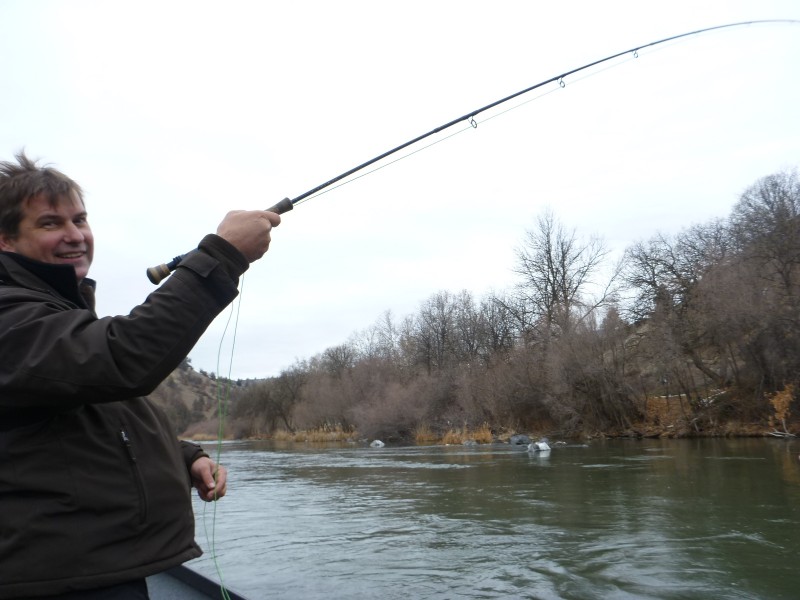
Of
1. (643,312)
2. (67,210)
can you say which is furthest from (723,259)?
(67,210)

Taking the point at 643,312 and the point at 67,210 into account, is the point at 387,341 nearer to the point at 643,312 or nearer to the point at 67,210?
the point at 643,312

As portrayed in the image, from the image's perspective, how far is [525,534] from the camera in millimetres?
8773

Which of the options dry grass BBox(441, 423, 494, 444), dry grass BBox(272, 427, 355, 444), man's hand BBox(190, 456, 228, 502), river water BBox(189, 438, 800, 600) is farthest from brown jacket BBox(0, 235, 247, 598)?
dry grass BBox(272, 427, 355, 444)

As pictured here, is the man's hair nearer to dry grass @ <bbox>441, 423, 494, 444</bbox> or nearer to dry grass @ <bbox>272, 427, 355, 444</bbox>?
dry grass @ <bbox>441, 423, 494, 444</bbox>

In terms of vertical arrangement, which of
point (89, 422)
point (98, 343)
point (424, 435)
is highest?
point (424, 435)

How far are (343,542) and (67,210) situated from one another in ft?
26.2

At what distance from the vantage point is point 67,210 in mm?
1688

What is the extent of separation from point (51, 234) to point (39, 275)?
144mm

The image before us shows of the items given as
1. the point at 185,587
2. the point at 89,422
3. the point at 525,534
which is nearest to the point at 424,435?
the point at 525,534

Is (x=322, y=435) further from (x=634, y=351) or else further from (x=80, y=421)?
(x=80, y=421)

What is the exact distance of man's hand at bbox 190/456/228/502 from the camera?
2010mm

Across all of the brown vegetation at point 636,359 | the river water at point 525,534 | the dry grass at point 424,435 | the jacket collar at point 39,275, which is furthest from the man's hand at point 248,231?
the dry grass at point 424,435

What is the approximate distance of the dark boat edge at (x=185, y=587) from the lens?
4577 millimetres

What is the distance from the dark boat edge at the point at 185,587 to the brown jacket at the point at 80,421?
3193mm
